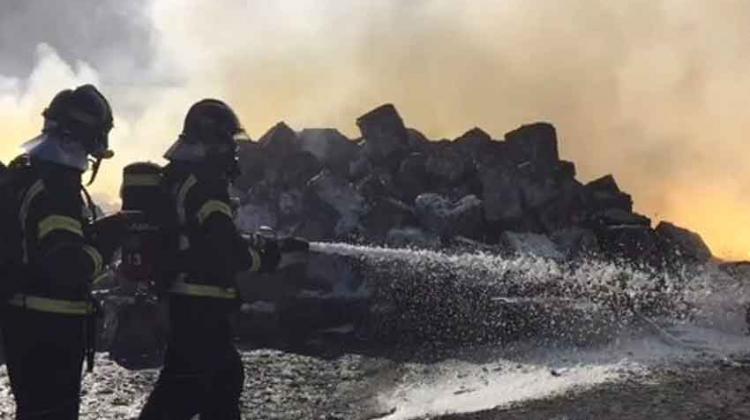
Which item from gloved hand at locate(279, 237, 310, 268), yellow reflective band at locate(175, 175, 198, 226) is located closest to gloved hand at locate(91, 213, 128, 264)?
yellow reflective band at locate(175, 175, 198, 226)

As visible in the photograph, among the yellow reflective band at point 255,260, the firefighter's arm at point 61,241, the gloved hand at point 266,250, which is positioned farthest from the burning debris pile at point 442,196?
the firefighter's arm at point 61,241

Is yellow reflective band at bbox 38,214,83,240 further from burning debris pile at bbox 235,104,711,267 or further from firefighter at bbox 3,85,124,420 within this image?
burning debris pile at bbox 235,104,711,267

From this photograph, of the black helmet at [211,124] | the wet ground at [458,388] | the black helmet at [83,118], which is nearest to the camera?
the black helmet at [83,118]

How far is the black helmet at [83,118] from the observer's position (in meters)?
4.80

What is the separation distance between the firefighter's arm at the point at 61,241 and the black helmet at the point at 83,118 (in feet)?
1.19

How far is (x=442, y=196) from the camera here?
17.7 m

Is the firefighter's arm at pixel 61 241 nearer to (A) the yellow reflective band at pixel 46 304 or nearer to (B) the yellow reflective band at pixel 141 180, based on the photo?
(A) the yellow reflective band at pixel 46 304

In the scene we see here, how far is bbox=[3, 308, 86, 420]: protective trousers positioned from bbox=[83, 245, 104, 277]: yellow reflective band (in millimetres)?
365

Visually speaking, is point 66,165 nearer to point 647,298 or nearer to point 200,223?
point 200,223

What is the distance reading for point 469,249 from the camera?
16.2 metres

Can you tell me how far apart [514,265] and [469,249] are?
5.08 ft

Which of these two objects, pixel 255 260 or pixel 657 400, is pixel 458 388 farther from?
pixel 255 260

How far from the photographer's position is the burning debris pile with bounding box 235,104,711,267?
16.9 metres

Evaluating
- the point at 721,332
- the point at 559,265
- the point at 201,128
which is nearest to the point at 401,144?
the point at 559,265
